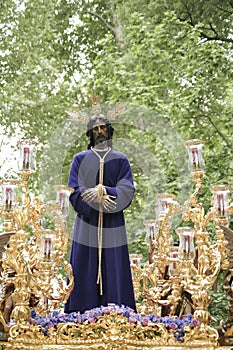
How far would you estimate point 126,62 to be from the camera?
16.2 metres

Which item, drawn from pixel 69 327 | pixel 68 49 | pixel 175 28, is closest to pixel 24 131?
pixel 68 49

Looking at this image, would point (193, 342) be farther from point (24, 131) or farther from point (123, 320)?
point (24, 131)

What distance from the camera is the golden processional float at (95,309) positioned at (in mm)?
6922

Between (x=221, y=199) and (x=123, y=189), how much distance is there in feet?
3.51

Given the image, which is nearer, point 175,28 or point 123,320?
point 123,320

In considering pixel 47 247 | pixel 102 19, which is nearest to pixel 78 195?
pixel 47 247

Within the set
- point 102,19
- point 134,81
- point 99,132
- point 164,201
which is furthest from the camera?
point 102,19

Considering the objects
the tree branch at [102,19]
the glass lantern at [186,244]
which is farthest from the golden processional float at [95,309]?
the tree branch at [102,19]

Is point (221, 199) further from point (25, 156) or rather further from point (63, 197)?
point (25, 156)

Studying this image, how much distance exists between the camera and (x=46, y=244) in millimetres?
7203

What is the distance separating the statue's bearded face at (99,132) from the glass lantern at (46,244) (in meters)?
1.52

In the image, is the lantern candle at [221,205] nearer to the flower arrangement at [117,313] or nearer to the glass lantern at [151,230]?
the flower arrangement at [117,313]

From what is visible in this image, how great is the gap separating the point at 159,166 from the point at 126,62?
11.8ft

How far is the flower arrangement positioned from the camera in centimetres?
702
